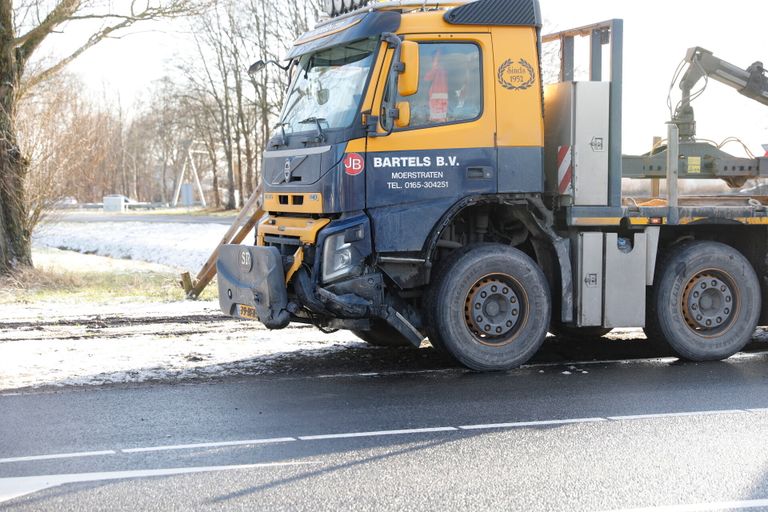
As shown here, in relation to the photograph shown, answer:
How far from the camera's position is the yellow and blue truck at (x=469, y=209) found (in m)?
8.03

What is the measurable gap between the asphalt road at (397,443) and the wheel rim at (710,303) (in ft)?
2.50

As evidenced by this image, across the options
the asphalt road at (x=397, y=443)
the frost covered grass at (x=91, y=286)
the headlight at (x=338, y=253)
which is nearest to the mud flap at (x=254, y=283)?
the headlight at (x=338, y=253)

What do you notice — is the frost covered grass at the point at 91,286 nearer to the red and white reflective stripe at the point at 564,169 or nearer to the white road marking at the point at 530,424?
the red and white reflective stripe at the point at 564,169

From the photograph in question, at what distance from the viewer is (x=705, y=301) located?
30.3 ft

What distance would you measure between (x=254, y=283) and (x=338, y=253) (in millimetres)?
881

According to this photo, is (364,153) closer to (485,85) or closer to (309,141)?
(309,141)

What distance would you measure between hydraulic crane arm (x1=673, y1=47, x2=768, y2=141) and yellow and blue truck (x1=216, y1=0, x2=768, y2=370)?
4.15 feet

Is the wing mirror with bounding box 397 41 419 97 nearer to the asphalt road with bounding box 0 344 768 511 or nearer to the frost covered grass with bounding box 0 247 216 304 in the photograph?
the asphalt road with bounding box 0 344 768 511

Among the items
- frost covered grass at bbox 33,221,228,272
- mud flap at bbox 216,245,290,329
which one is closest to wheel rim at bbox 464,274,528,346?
mud flap at bbox 216,245,290,329

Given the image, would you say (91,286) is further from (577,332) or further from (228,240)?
(577,332)

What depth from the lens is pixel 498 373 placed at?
8484 millimetres

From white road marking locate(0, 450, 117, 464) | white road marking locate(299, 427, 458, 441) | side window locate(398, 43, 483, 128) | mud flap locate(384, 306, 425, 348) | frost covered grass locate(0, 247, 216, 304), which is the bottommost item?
white road marking locate(299, 427, 458, 441)

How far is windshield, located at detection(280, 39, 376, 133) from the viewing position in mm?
8102

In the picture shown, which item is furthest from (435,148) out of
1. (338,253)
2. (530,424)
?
(530,424)
